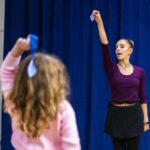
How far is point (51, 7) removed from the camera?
3.55 meters

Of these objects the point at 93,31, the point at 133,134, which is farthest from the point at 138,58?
the point at 133,134

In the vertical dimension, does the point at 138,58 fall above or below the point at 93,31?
below

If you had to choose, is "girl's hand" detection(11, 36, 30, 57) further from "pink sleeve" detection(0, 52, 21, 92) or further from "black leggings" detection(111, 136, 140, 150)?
"black leggings" detection(111, 136, 140, 150)

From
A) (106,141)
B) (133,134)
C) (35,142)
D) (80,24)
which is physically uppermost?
(80,24)

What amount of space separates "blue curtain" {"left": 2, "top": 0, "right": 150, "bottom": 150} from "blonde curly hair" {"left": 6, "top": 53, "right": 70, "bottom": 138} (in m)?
2.36

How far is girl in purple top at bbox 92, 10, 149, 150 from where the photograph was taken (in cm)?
246

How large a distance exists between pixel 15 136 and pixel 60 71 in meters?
0.29

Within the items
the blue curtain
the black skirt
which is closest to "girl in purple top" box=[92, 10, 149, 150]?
the black skirt

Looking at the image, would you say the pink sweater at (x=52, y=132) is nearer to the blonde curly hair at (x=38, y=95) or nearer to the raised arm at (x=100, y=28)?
the blonde curly hair at (x=38, y=95)

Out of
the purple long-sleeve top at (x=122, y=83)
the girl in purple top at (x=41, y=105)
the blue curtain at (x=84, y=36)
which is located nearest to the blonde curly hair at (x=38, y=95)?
the girl in purple top at (x=41, y=105)

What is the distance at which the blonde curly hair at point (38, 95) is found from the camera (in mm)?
1193

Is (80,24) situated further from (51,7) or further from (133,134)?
(133,134)

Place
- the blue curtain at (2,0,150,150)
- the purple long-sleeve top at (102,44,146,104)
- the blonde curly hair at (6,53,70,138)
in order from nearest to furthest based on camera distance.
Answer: the blonde curly hair at (6,53,70,138) → the purple long-sleeve top at (102,44,146,104) → the blue curtain at (2,0,150,150)

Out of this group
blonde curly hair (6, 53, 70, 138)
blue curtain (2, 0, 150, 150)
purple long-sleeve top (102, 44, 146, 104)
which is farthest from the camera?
blue curtain (2, 0, 150, 150)
